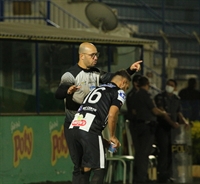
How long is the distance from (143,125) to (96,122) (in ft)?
18.1

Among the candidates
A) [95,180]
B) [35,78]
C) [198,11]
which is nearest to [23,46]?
[35,78]

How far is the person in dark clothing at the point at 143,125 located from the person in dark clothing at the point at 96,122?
5.27 metres

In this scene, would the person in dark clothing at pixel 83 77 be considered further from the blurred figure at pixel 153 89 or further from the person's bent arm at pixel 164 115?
the blurred figure at pixel 153 89

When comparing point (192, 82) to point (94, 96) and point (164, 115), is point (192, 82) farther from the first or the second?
point (94, 96)

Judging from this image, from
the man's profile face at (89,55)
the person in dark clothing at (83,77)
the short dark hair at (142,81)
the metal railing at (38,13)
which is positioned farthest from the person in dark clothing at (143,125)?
the metal railing at (38,13)

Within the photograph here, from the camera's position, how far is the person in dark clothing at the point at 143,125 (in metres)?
17.5

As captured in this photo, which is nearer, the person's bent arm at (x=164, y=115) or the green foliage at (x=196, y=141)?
the person's bent arm at (x=164, y=115)

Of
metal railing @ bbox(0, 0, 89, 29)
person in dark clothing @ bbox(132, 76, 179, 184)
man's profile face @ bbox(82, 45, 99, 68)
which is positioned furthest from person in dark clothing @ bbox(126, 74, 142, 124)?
metal railing @ bbox(0, 0, 89, 29)

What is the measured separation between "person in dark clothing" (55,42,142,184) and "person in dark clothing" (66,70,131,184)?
0.53m

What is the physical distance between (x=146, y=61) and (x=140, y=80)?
8.14 meters

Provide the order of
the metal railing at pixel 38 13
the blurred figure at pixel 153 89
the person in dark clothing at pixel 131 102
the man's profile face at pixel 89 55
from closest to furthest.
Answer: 1. the man's profile face at pixel 89 55
2. the person in dark clothing at pixel 131 102
3. the blurred figure at pixel 153 89
4. the metal railing at pixel 38 13

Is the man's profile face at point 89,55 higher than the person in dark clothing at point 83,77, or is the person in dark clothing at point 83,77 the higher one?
the man's profile face at point 89,55

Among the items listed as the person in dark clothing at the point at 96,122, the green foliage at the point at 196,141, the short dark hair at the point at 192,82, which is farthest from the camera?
the short dark hair at the point at 192,82

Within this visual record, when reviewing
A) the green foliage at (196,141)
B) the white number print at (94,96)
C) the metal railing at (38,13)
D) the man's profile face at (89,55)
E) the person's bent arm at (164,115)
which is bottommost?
the green foliage at (196,141)
